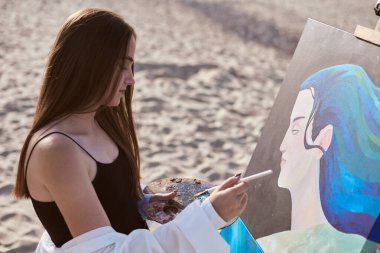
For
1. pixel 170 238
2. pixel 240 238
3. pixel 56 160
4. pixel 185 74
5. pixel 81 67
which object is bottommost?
pixel 185 74

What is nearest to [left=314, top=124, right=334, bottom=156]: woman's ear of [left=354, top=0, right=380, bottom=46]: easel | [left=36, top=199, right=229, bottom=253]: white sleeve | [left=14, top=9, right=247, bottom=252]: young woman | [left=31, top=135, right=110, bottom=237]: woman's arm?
[left=354, top=0, right=380, bottom=46]: easel

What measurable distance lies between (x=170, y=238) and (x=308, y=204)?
0.87 meters

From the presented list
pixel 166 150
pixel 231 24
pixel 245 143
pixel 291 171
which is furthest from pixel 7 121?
pixel 231 24

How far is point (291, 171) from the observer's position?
88.0 inches

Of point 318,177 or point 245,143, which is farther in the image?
point 245,143

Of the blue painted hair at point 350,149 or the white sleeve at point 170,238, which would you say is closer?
the white sleeve at point 170,238

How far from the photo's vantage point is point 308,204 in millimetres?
2121

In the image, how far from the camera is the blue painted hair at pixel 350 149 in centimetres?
190

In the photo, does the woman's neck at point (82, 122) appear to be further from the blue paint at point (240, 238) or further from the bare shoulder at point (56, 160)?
the blue paint at point (240, 238)

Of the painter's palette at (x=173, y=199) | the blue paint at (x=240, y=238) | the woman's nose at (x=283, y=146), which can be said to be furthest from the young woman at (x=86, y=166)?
the woman's nose at (x=283, y=146)

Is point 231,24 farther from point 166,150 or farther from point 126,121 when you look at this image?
point 126,121

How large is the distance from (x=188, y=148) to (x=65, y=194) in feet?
10.1

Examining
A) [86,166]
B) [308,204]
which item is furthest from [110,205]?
[308,204]

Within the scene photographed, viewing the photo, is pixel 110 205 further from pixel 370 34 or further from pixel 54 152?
pixel 370 34
